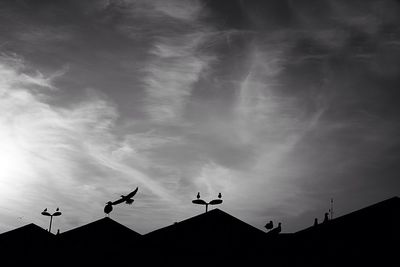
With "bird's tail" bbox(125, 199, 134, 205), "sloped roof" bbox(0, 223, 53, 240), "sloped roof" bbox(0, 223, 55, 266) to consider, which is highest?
"bird's tail" bbox(125, 199, 134, 205)

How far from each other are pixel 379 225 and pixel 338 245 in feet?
6.13

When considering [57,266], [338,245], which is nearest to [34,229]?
[57,266]

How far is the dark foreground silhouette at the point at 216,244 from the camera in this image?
14773 mm

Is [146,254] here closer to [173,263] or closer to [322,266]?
[173,263]

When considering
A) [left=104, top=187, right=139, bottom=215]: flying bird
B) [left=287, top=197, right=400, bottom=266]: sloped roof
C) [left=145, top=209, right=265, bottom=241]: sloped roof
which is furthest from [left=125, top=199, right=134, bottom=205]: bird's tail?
[left=287, top=197, right=400, bottom=266]: sloped roof

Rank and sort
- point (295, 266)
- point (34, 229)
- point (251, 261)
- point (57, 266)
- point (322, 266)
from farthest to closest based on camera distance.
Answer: point (34, 229) → point (57, 266) → point (251, 261) → point (295, 266) → point (322, 266)

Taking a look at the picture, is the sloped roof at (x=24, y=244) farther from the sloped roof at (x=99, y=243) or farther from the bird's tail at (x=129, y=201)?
the bird's tail at (x=129, y=201)

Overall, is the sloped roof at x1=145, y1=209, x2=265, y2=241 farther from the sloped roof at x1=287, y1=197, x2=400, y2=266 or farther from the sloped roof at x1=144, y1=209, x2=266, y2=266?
the sloped roof at x1=287, y1=197, x2=400, y2=266

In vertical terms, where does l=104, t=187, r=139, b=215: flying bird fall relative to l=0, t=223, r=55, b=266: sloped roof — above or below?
above

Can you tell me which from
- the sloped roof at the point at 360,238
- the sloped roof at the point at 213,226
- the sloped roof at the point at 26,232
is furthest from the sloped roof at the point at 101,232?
the sloped roof at the point at 360,238

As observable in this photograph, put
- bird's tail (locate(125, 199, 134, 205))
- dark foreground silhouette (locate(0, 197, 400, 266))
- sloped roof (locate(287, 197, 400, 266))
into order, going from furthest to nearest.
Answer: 1. bird's tail (locate(125, 199, 134, 205))
2. dark foreground silhouette (locate(0, 197, 400, 266))
3. sloped roof (locate(287, 197, 400, 266))

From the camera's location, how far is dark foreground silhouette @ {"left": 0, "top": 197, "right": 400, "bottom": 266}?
48.5 ft

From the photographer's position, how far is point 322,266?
51.5ft

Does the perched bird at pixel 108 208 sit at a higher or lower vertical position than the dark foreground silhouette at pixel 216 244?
higher
